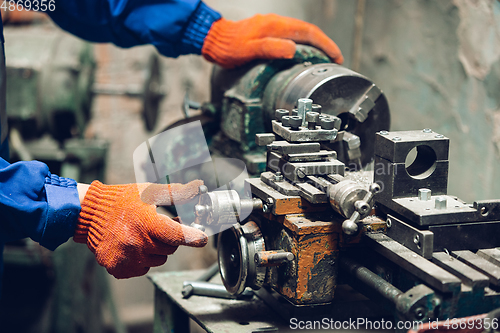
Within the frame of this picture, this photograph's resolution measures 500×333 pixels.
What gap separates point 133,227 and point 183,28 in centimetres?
79

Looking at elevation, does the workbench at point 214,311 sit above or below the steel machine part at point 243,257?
below

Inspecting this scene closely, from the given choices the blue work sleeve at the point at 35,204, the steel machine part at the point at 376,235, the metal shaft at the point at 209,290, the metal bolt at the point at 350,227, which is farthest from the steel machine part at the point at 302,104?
the blue work sleeve at the point at 35,204

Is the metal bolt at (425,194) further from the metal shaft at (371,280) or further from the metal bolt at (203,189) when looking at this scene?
the metal bolt at (203,189)

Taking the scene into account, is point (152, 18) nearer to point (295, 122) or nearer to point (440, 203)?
point (295, 122)

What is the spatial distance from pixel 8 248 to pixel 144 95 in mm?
915

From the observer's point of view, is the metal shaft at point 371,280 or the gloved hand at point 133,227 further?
the gloved hand at point 133,227

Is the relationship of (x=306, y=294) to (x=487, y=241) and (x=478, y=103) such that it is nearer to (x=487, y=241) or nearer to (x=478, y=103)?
(x=487, y=241)

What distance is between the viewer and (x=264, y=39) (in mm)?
1403

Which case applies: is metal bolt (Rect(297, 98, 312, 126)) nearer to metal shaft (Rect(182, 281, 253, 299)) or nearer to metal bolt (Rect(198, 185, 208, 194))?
metal bolt (Rect(198, 185, 208, 194))

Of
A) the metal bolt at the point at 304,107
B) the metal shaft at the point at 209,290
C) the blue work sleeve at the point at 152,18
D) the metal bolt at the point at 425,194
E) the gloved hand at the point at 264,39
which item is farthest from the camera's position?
the blue work sleeve at the point at 152,18

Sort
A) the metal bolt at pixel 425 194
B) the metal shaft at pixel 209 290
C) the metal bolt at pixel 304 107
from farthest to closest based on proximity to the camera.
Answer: the metal shaft at pixel 209 290 < the metal bolt at pixel 304 107 < the metal bolt at pixel 425 194

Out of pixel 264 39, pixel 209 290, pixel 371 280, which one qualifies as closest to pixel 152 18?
pixel 264 39

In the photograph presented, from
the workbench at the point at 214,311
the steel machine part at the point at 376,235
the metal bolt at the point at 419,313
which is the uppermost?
the steel machine part at the point at 376,235

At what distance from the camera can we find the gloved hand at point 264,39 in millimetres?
1408
